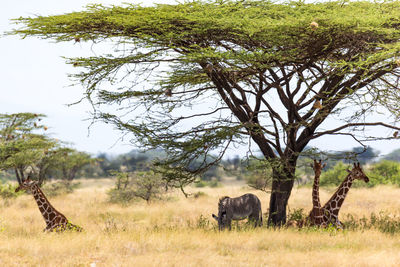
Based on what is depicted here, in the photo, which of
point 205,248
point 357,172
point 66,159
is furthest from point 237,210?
point 66,159

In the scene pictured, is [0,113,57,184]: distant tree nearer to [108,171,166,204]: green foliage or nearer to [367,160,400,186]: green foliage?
[108,171,166,204]: green foliage

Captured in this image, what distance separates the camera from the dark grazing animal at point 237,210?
11.1m

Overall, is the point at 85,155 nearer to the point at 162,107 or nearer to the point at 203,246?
the point at 162,107

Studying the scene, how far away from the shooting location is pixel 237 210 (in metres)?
11.2

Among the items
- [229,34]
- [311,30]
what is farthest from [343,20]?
[229,34]

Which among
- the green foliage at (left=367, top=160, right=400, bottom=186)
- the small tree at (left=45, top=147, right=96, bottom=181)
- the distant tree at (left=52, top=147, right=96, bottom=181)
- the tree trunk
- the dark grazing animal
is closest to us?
the dark grazing animal

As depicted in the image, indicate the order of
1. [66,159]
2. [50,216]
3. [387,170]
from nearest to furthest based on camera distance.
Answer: [50,216] < [387,170] < [66,159]

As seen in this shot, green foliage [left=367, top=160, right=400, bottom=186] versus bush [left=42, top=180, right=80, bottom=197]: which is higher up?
green foliage [left=367, top=160, right=400, bottom=186]

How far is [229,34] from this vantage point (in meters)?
10.4

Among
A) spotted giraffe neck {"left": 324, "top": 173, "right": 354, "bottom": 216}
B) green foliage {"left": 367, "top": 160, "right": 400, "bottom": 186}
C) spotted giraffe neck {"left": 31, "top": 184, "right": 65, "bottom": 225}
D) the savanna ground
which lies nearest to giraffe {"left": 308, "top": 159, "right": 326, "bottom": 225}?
spotted giraffe neck {"left": 324, "top": 173, "right": 354, "bottom": 216}

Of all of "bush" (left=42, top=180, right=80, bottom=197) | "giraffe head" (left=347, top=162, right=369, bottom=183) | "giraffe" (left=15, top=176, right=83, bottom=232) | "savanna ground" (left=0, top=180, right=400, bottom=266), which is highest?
"giraffe head" (left=347, top=162, right=369, bottom=183)

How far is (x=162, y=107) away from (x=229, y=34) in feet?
11.4

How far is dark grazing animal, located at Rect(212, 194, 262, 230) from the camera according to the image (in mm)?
11125

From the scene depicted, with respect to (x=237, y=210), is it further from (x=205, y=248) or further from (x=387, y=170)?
(x=387, y=170)
